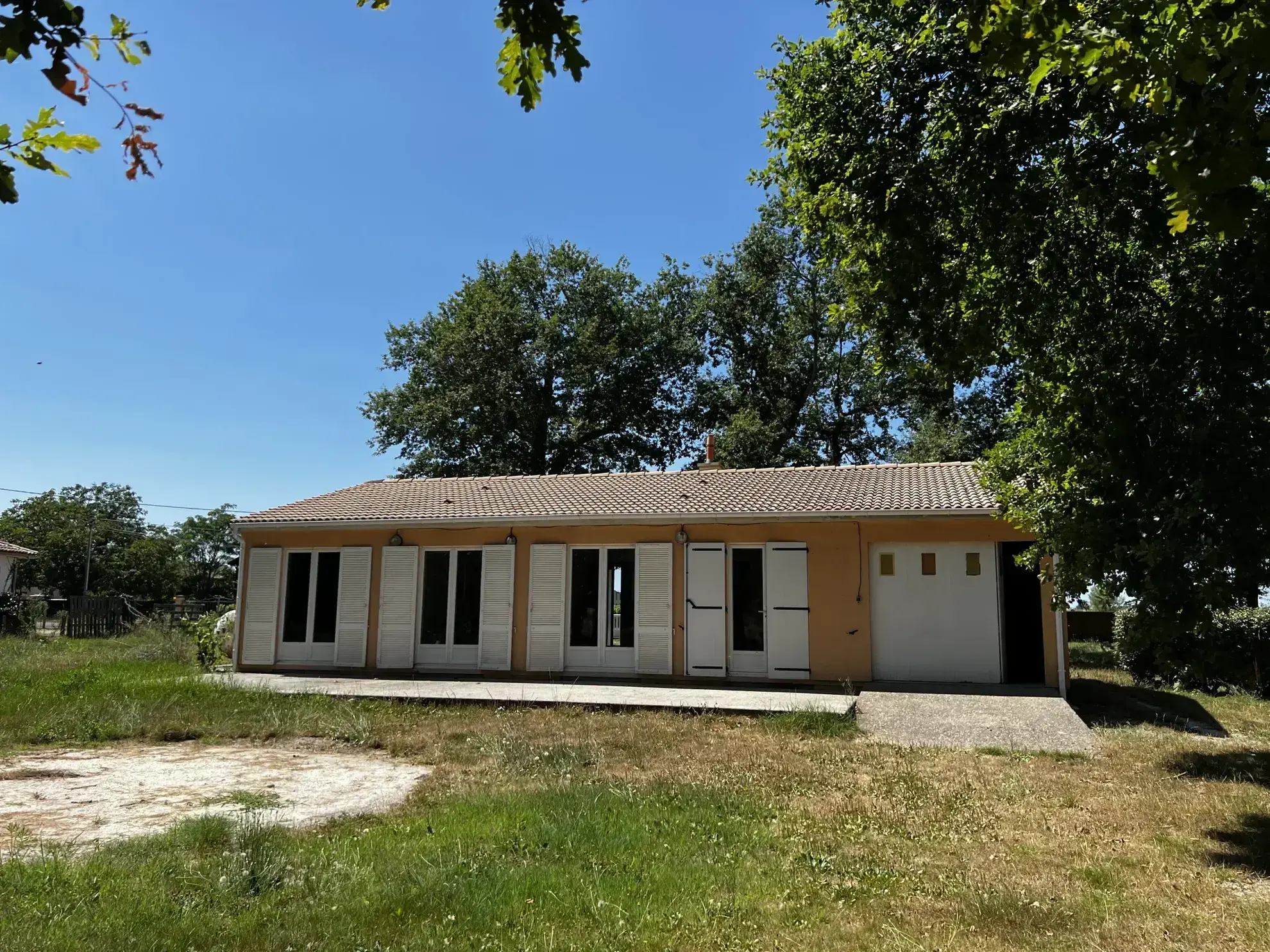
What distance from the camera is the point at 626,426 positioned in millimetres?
32594

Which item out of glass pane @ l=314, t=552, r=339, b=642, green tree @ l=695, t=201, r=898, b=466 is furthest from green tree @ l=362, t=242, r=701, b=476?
glass pane @ l=314, t=552, r=339, b=642

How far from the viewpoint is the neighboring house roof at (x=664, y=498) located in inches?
535

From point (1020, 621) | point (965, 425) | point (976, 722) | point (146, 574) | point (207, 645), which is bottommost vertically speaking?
point (976, 722)

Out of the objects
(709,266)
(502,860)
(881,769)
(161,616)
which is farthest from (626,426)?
(502,860)

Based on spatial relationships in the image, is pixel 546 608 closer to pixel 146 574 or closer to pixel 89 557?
pixel 146 574

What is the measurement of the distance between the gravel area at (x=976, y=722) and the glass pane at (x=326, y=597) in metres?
9.20

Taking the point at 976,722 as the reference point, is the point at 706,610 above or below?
above

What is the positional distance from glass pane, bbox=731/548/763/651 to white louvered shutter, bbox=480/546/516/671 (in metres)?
3.73

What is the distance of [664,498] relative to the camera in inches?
613

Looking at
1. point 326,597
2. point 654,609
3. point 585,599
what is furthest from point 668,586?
point 326,597

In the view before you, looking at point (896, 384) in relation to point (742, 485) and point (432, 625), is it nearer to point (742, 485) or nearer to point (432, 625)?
point (742, 485)

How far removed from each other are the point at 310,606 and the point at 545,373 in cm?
1747

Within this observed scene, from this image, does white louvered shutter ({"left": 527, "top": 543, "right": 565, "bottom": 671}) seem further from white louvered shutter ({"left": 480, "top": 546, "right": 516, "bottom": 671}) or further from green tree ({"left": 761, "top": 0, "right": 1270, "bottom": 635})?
green tree ({"left": 761, "top": 0, "right": 1270, "bottom": 635})

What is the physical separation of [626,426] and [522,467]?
4163 mm
